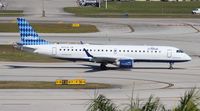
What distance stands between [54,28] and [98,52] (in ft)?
150

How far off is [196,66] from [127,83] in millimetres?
16920

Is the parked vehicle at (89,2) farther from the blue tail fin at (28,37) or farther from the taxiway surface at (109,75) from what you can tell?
the blue tail fin at (28,37)

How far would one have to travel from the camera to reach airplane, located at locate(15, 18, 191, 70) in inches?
2243

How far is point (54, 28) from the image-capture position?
336 ft

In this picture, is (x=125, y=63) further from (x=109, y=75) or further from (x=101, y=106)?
(x=101, y=106)

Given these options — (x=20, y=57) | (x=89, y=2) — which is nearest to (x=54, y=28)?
(x=20, y=57)

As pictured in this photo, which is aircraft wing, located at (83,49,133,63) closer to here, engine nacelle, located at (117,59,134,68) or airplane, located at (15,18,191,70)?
airplane, located at (15,18,191,70)

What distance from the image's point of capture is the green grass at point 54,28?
324 feet

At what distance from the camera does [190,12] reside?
152 metres

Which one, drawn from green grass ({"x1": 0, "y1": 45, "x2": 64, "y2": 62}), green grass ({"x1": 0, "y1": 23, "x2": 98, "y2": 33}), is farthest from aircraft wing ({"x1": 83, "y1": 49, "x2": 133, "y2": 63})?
green grass ({"x1": 0, "y1": 23, "x2": 98, "y2": 33})

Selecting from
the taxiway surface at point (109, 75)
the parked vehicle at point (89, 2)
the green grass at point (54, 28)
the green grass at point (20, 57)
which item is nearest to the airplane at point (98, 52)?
the taxiway surface at point (109, 75)

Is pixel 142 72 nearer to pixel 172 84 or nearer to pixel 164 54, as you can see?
pixel 164 54

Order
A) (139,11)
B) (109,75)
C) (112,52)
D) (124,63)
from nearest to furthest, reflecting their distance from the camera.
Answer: (109,75)
(124,63)
(112,52)
(139,11)

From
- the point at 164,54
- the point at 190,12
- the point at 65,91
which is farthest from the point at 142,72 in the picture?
the point at 190,12
